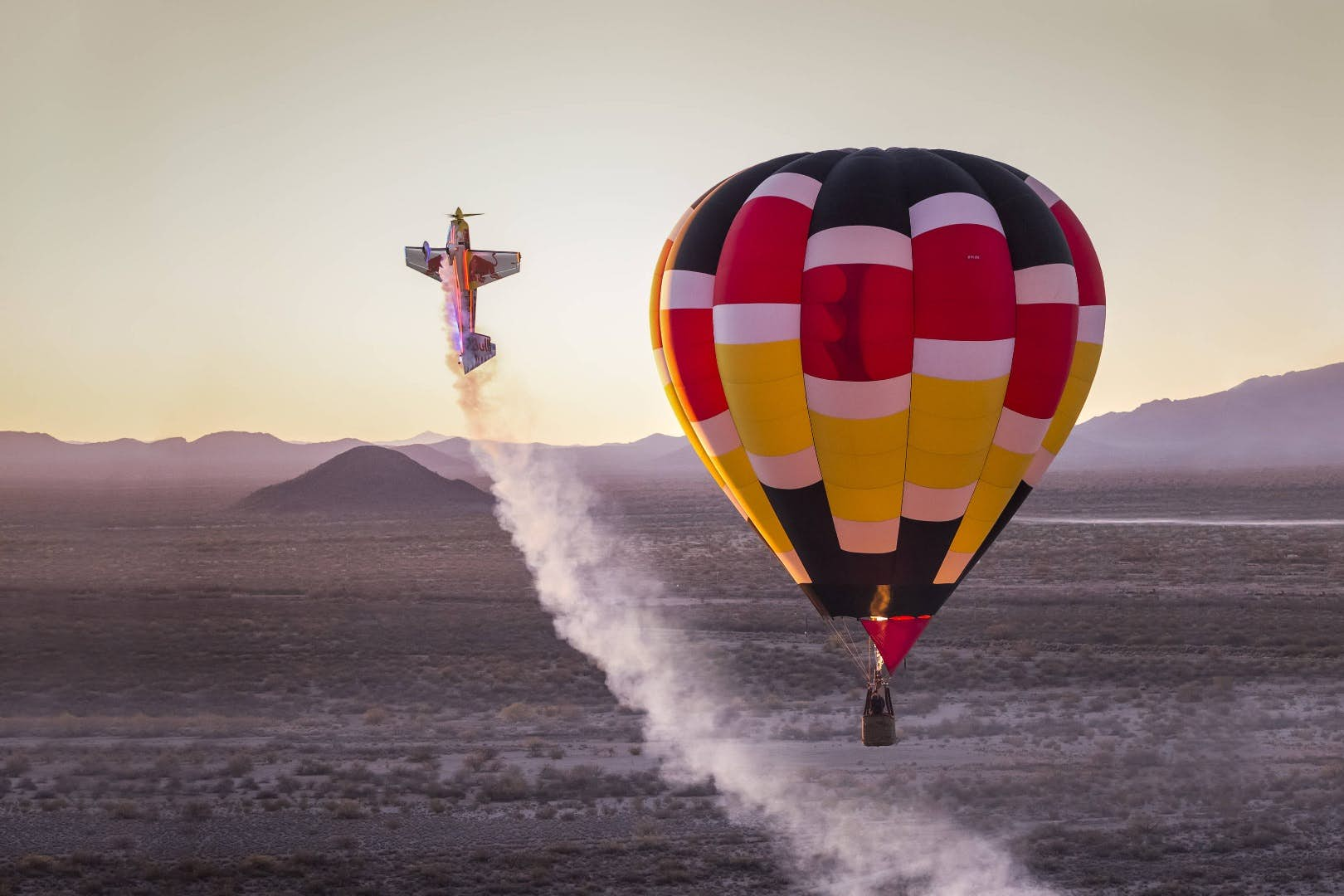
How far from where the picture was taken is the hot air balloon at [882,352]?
17.7 metres

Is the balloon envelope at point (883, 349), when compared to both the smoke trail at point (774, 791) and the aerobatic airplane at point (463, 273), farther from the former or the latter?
the aerobatic airplane at point (463, 273)

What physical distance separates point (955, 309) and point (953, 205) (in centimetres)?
151

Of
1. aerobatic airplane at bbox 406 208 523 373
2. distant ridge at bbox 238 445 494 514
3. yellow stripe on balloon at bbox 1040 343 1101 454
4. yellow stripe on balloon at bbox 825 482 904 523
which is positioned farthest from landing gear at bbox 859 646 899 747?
distant ridge at bbox 238 445 494 514

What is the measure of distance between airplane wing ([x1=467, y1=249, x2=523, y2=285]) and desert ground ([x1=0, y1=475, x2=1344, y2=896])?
10.5 meters

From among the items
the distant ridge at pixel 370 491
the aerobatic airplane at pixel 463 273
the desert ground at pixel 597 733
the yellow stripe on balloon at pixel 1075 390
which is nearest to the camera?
the yellow stripe on balloon at pixel 1075 390

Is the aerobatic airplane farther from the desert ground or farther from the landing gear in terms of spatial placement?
the landing gear

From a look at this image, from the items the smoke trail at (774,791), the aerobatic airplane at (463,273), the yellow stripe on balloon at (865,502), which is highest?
the aerobatic airplane at (463,273)

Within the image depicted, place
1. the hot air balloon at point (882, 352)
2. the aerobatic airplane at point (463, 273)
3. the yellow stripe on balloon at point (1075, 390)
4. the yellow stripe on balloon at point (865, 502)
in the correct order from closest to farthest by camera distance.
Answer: the hot air balloon at point (882, 352) < the yellow stripe on balloon at point (865, 502) < the yellow stripe on balloon at point (1075, 390) < the aerobatic airplane at point (463, 273)

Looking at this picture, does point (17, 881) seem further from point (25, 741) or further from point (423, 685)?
point (423, 685)

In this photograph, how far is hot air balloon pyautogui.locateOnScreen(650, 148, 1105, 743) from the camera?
17656 millimetres

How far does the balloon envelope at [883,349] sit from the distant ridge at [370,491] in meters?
99.8

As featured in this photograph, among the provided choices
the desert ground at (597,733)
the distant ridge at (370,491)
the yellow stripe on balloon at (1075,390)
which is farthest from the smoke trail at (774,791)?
the distant ridge at (370,491)

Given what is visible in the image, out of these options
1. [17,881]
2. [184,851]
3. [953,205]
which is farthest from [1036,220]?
[17,881]

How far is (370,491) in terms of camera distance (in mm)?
129375
